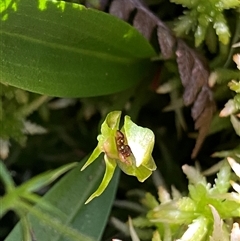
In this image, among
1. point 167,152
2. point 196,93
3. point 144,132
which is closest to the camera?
point 144,132

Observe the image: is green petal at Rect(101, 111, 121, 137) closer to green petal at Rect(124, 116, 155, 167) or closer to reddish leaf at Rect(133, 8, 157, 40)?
green petal at Rect(124, 116, 155, 167)

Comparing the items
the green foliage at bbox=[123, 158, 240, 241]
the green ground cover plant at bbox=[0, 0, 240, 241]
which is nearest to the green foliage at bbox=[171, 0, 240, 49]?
the green ground cover plant at bbox=[0, 0, 240, 241]

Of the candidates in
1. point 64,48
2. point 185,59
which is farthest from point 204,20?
point 64,48

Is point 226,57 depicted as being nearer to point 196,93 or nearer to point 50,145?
point 196,93

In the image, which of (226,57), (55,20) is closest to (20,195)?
(55,20)

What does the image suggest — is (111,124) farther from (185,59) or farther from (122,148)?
(185,59)

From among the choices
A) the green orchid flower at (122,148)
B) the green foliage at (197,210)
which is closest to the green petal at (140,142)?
the green orchid flower at (122,148)

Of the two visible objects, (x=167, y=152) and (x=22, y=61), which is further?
(x=167, y=152)

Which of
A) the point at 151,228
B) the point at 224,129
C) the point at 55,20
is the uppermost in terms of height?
the point at 55,20
